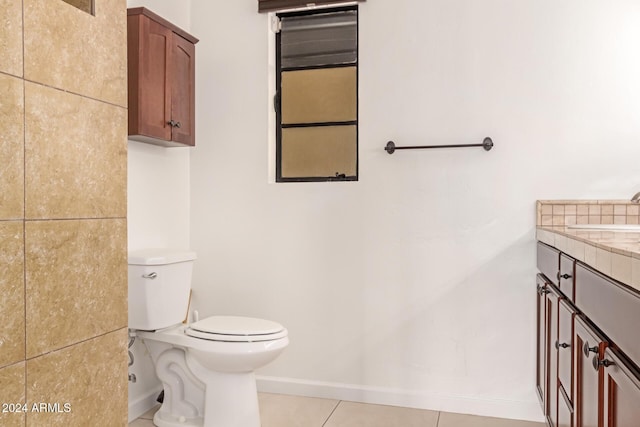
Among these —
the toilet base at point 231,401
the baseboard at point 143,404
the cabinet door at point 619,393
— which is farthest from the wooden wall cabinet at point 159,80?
the cabinet door at point 619,393

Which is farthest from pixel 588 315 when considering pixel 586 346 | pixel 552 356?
pixel 552 356

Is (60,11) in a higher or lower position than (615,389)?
higher

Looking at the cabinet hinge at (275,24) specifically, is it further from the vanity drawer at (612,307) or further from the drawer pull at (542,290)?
the vanity drawer at (612,307)

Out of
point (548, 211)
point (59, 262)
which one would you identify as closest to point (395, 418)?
point (548, 211)

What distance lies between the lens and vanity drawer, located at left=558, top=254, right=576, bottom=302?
1.65 metres

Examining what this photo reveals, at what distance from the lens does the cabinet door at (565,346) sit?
163 centimetres

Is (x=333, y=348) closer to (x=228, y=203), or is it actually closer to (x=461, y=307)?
(x=461, y=307)

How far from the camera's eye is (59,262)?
159 centimetres

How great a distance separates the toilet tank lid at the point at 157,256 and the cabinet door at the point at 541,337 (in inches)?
62.8

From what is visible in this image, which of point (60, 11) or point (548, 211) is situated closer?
point (60, 11)

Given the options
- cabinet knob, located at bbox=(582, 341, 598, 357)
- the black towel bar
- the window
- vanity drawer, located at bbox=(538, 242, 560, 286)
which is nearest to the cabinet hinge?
the window

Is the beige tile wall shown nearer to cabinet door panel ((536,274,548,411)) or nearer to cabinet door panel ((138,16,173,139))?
cabinet door panel ((536,274,548,411))

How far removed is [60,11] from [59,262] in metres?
0.74

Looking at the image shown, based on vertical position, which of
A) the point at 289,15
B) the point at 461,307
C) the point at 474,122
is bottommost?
the point at 461,307
